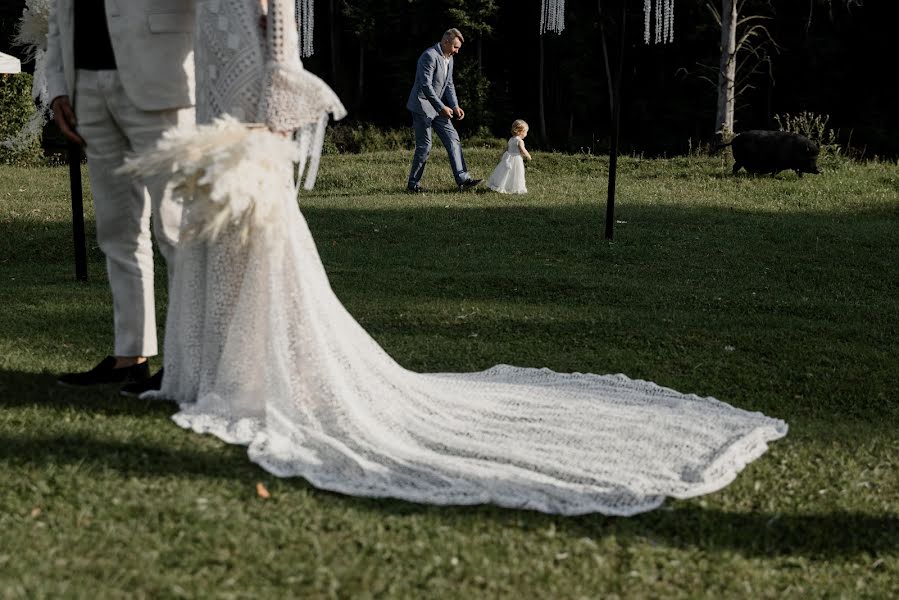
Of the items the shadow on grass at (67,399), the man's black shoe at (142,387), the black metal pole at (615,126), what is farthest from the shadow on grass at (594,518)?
the black metal pole at (615,126)

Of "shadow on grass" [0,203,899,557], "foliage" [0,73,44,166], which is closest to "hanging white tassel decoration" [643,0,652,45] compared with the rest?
"shadow on grass" [0,203,899,557]

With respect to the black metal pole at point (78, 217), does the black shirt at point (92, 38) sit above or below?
above

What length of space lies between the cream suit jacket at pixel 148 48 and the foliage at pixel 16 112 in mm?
15826

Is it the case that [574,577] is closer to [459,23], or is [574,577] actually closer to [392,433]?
[392,433]

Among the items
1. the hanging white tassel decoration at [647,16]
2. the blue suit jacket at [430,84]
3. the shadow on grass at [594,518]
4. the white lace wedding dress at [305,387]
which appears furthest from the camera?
the blue suit jacket at [430,84]

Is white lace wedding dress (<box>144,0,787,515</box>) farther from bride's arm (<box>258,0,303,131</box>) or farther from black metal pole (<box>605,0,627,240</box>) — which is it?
black metal pole (<box>605,0,627,240</box>)

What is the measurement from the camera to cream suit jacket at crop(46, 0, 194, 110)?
14.0 ft

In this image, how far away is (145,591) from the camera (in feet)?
9.32

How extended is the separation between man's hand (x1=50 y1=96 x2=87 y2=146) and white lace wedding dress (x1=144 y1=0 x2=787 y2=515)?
0.63 m

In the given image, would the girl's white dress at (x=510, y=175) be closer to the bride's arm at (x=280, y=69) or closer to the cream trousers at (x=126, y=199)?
the cream trousers at (x=126, y=199)

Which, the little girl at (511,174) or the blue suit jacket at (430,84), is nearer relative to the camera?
the blue suit jacket at (430,84)

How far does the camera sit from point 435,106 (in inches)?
535

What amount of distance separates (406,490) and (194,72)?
6.48 feet

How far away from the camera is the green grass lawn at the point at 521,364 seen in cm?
309
